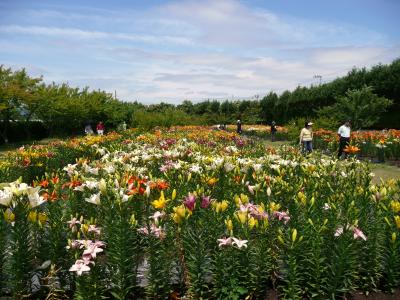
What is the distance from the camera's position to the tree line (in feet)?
91.0

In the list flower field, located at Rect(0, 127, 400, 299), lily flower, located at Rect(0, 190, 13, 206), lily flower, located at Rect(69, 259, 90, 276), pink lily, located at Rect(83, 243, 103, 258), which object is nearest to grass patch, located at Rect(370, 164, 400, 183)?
flower field, located at Rect(0, 127, 400, 299)

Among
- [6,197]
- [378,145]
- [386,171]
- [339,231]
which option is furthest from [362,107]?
[6,197]

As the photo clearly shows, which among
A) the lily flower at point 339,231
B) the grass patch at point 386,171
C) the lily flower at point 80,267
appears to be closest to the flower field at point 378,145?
the grass patch at point 386,171

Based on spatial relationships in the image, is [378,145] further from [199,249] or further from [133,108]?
[133,108]

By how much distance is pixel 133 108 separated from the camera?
151 ft

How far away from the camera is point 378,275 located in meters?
3.95

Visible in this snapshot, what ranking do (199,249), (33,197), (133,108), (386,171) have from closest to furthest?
(33,197), (199,249), (386,171), (133,108)

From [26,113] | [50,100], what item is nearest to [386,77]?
[50,100]

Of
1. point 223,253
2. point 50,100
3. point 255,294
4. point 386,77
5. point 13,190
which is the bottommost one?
point 255,294

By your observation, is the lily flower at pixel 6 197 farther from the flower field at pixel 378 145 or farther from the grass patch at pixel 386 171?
the flower field at pixel 378 145

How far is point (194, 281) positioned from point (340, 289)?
4.13ft

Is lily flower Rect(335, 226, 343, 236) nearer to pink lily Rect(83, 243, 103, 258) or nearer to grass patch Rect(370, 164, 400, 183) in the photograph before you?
pink lily Rect(83, 243, 103, 258)

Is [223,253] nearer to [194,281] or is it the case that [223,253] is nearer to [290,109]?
[194,281]

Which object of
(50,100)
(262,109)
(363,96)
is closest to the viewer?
(363,96)
